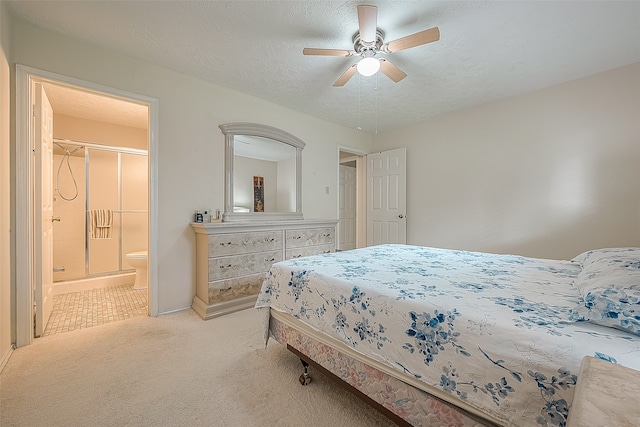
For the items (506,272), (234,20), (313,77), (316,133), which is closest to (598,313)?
(506,272)

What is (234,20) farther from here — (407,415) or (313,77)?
(407,415)

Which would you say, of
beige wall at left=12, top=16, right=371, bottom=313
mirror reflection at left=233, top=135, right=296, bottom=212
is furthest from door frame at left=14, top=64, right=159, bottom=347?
mirror reflection at left=233, top=135, right=296, bottom=212

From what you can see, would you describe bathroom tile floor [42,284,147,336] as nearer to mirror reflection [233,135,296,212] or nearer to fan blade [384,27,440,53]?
mirror reflection [233,135,296,212]

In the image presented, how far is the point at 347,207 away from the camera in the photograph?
550 centimetres

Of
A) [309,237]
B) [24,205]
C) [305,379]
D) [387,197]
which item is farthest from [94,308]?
[387,197]

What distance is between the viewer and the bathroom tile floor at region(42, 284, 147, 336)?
7.88ft

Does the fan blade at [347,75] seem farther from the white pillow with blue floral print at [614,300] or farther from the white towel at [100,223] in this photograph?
the white towel at [100,223]

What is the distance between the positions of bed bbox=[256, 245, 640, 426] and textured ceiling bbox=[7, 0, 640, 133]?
1.78 meters

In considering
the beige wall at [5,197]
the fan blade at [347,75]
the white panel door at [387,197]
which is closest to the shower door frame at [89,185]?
the beige wall at [5,197]

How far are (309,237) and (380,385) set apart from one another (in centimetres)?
233

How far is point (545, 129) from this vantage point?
117 inches

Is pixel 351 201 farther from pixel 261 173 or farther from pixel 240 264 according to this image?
pixel 240 264

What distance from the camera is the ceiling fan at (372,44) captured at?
1.66 m

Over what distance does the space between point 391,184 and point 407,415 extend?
366 centimetres
